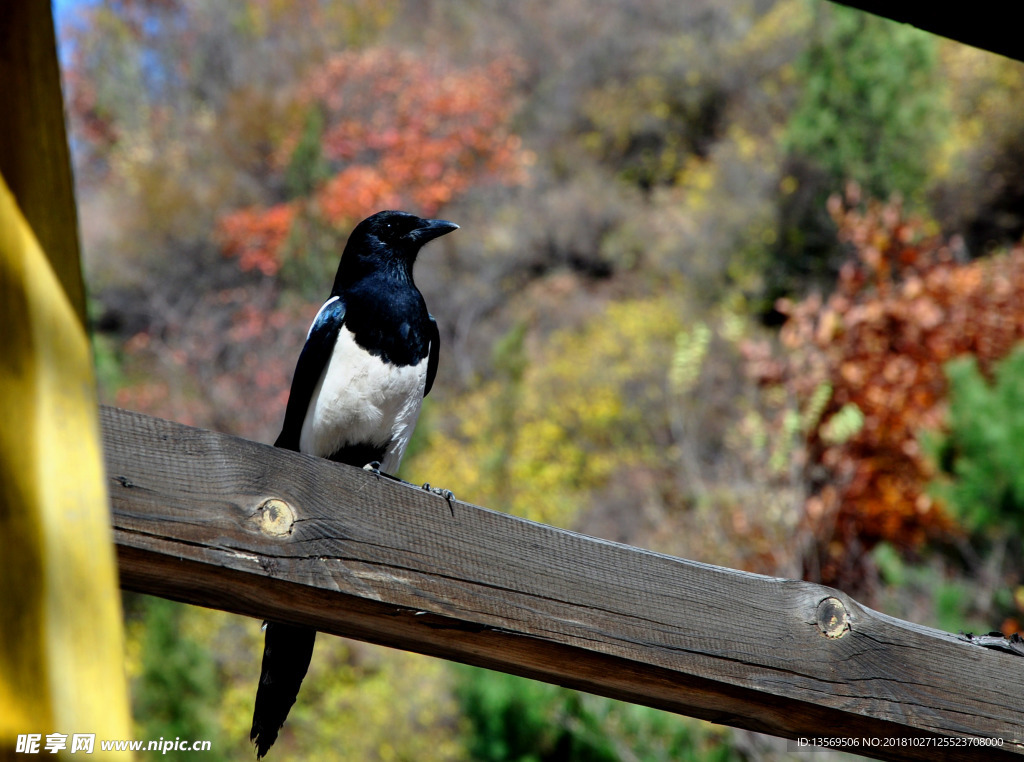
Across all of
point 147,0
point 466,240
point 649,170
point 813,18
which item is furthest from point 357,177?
point 147,0

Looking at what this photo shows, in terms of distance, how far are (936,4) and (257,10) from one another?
58.3 ft

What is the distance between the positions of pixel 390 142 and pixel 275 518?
12196mm

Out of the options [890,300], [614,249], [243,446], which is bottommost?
[243,446]

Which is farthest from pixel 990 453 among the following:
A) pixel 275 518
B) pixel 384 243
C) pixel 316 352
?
pixel 275 518

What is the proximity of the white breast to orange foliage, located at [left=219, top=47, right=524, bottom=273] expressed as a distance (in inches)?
350

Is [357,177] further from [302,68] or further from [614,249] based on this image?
[302,68]

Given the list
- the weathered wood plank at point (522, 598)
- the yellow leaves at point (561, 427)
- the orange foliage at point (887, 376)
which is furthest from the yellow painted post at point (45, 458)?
the yellow leaves at point (561, 427)

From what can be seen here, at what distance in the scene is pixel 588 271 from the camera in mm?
12781

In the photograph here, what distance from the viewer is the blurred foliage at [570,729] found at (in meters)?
4.86

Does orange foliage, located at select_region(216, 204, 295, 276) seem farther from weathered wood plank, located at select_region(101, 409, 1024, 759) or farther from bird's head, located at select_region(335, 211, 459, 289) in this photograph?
weathered wood plank, located at select_region(101, 409, 1024, 759)

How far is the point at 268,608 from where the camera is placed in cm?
98

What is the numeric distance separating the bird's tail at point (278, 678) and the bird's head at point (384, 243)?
1.38 m

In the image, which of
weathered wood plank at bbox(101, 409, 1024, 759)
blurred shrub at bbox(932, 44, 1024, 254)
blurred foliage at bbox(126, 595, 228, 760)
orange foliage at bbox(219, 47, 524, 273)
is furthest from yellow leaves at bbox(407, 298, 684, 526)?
weathered wood plank at bbox(101, 409, 1024, 759)

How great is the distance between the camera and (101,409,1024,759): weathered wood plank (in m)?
0.92
